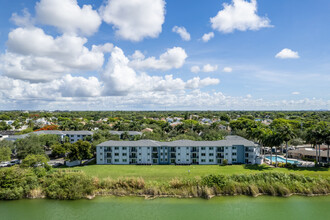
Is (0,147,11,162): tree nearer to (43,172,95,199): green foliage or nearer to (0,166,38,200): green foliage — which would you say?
(0,166,38,200): green foliage

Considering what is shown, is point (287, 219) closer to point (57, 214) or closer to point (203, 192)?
point (203, 192)

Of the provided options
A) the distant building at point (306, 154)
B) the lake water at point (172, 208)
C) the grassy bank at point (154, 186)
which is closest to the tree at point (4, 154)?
the grassy bank at point (154, 186)

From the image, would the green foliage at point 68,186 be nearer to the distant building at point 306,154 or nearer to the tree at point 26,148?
the tree at point 26,148

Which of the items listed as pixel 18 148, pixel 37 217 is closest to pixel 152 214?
pixel 37 217

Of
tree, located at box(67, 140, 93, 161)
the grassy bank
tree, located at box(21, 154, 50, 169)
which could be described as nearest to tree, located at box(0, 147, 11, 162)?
→ tree, located at box(21, 154, 50, 169)

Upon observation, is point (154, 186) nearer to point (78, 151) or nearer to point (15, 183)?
point (15, 183)

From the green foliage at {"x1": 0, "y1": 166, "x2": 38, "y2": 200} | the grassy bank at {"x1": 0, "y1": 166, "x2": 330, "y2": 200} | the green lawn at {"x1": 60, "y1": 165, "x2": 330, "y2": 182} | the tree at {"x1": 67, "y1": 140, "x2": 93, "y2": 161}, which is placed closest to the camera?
the green foliage at {"x1": 0, "y1": 166, "x2": 38, "y2": 200}
